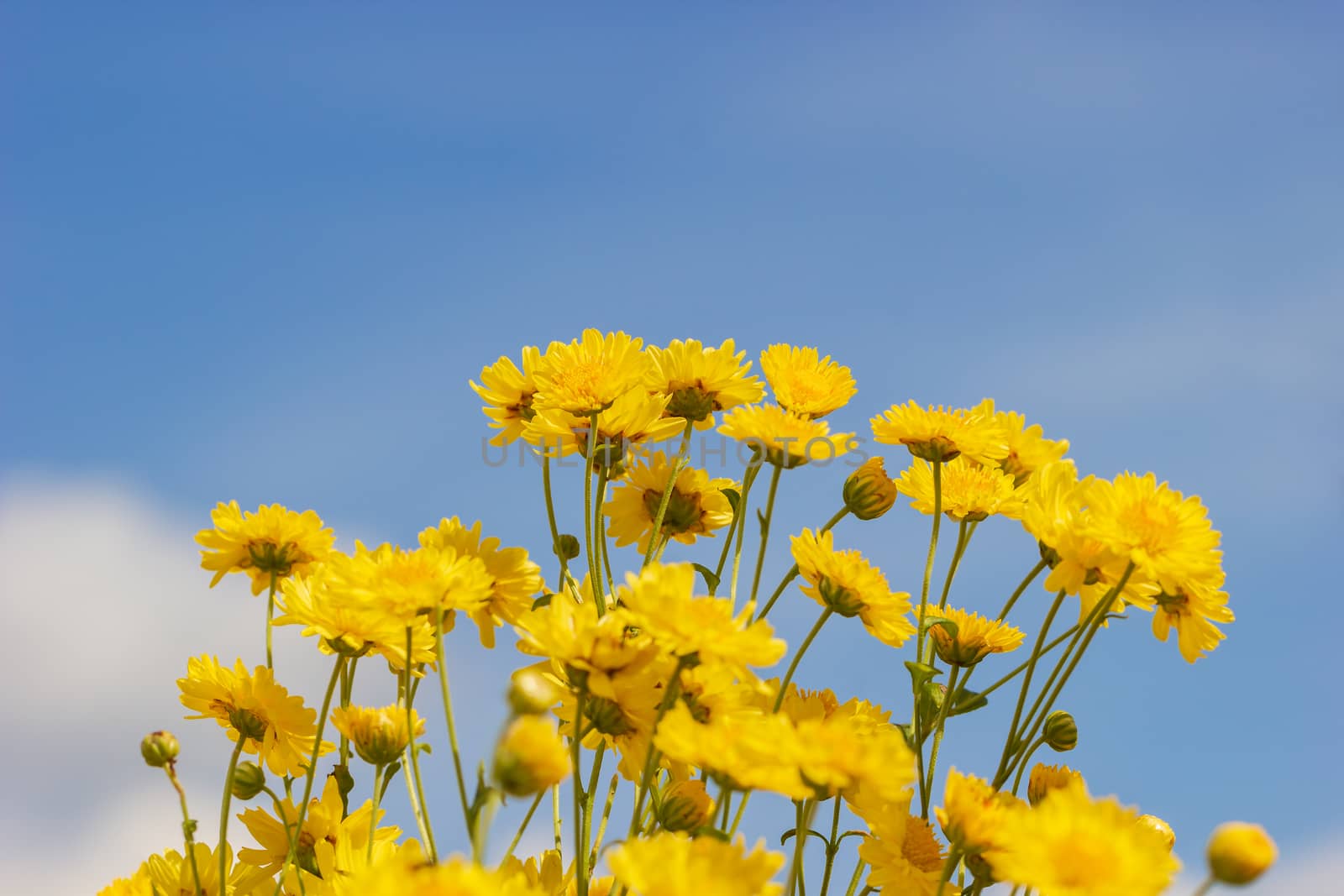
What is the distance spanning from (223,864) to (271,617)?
322 mm

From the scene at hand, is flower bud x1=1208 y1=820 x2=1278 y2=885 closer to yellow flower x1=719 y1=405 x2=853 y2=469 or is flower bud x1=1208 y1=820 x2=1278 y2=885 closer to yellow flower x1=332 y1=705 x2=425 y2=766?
yellow flower x1=719 y1=405 x2=853 y2=469

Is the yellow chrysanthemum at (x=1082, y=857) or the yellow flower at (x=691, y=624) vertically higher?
the yellow flower at (x=691, y=624)

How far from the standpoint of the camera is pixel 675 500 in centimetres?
161

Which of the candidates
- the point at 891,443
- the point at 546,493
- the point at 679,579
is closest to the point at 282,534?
the point at 546,493

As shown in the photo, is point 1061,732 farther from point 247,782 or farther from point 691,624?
point 247,782

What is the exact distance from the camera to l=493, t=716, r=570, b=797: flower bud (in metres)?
0.80

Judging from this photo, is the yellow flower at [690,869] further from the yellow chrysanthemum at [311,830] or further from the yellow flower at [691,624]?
the yellow chrysanthemum at [311,830]

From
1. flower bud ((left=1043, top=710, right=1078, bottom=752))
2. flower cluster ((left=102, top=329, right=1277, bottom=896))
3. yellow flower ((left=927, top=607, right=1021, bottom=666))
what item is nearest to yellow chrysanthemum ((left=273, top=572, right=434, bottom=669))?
flower cluster ((left=102, top=329, right=1277, bottom=896))

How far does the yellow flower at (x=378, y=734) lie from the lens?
1291 mm

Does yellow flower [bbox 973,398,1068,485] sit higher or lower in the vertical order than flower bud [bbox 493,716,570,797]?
higher

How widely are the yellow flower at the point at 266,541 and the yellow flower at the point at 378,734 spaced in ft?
0.88

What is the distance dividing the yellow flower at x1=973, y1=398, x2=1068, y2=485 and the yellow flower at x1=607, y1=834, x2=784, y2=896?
1063 millimetres

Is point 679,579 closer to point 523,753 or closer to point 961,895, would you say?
point 523,753

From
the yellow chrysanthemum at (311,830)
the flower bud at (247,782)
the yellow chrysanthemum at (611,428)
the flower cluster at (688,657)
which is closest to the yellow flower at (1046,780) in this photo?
the flower cluster at (688,657)
